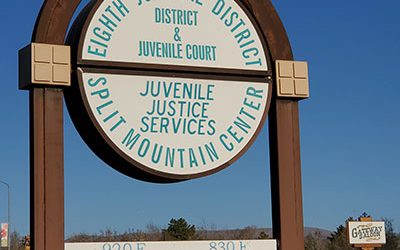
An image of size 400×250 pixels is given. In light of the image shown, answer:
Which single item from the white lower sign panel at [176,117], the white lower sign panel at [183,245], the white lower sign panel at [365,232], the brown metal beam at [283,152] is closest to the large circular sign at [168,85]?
the white lower sign panel at [176,117]

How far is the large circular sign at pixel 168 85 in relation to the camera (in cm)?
872

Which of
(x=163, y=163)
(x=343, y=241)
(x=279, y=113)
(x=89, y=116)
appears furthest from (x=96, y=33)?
(x=343, y=241)

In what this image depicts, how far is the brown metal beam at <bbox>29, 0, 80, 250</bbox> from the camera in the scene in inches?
327

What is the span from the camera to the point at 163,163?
8.88m

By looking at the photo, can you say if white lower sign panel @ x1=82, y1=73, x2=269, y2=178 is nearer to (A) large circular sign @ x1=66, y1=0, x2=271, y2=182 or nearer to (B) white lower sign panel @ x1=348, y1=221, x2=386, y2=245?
(A) large circular sign @ x1=66, y1=0, x2=271, y2=182

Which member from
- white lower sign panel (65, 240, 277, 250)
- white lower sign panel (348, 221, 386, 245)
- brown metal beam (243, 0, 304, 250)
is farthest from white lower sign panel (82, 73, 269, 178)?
white lower sign panel (348, 221, 386, 245)

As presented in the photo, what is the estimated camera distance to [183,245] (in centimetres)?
871

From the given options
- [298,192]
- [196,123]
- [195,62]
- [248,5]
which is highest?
[248,5]

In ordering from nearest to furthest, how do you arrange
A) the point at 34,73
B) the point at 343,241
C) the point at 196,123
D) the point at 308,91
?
the point at 34,73 → the point at 196,123 → the point at 308,91 → the point at 343,241

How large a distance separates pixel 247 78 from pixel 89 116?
69.1 inches

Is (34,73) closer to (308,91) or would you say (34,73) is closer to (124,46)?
(124,46)

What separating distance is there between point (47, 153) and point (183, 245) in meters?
1.52

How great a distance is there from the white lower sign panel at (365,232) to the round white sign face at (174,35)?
20200 mm

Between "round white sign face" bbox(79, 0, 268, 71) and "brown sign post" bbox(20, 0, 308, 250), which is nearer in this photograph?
"brown sign post" bbox(20, 0, 308, 250)
